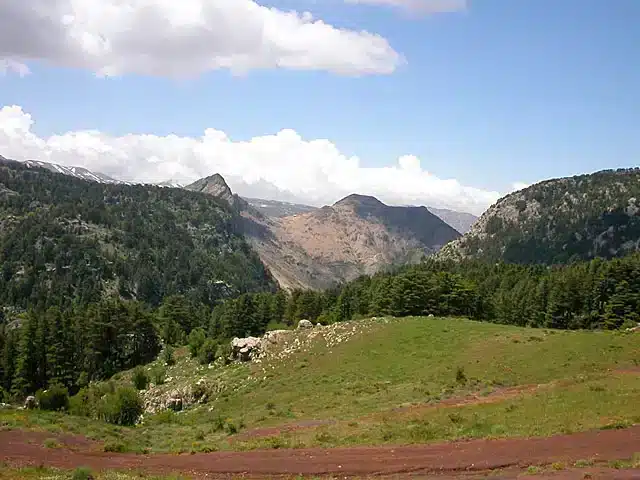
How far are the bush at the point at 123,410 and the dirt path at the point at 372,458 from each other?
22888 millimetres

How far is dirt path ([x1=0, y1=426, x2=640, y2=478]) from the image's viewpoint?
21.8 m

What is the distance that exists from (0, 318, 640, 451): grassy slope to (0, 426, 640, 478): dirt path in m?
2.05

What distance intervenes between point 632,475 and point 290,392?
3616 cm

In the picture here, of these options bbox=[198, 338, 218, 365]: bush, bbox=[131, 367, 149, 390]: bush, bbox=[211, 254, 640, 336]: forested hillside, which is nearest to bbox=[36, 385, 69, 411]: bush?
bbox=[131, 367, 149, 390]: bush

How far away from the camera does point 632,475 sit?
715 inches

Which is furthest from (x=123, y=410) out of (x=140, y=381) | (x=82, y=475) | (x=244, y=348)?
(x=82, y=475)

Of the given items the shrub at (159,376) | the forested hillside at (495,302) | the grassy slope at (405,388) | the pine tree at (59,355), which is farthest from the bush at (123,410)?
the pine tree at (59,355)

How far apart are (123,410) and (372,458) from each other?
35.6 meters

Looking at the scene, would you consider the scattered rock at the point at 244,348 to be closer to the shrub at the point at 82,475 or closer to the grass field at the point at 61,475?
the grass field at the point at 61,475

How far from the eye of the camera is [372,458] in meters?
24.5

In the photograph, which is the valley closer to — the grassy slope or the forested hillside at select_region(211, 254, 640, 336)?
the grassy slope

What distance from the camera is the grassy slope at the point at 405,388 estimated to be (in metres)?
29.9

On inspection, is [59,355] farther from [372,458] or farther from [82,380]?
[372,458]

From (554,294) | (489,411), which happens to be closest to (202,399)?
(489,411)
